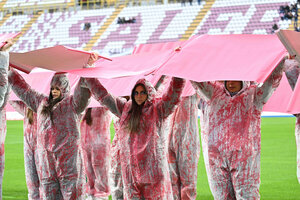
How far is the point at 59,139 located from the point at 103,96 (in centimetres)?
58

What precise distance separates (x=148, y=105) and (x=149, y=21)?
2517cm

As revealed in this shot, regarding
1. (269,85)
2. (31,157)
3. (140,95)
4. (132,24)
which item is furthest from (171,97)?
(132,24)

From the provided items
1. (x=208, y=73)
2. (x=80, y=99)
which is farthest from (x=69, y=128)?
(x=208, y=73)

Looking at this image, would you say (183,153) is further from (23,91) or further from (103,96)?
(23,91)

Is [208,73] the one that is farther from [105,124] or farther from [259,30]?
[259,30]

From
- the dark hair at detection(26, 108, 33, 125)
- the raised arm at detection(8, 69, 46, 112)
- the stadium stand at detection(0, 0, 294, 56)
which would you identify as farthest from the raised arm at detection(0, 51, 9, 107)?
the stadium stand at detection(0, 0, 294, 56)

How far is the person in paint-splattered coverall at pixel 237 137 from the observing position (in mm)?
4395

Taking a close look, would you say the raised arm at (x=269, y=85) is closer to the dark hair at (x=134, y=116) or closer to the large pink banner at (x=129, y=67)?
the large pink banner at (x=129, y=67)

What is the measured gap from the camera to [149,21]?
29.6 m

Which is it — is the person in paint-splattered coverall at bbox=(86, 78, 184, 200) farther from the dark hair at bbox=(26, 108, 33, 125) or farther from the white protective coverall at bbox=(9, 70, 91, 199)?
the dark hair at bbox=(26, 108, 33, 125)

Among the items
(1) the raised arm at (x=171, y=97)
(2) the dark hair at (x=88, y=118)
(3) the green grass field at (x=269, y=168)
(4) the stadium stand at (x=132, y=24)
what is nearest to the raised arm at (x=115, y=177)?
(2) the dark hair at (x=88, y=118)

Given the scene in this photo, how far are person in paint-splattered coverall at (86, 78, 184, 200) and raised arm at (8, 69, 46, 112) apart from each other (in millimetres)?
898

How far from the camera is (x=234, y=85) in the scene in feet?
15.0

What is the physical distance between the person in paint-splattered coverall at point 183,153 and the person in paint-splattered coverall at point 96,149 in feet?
4.99
